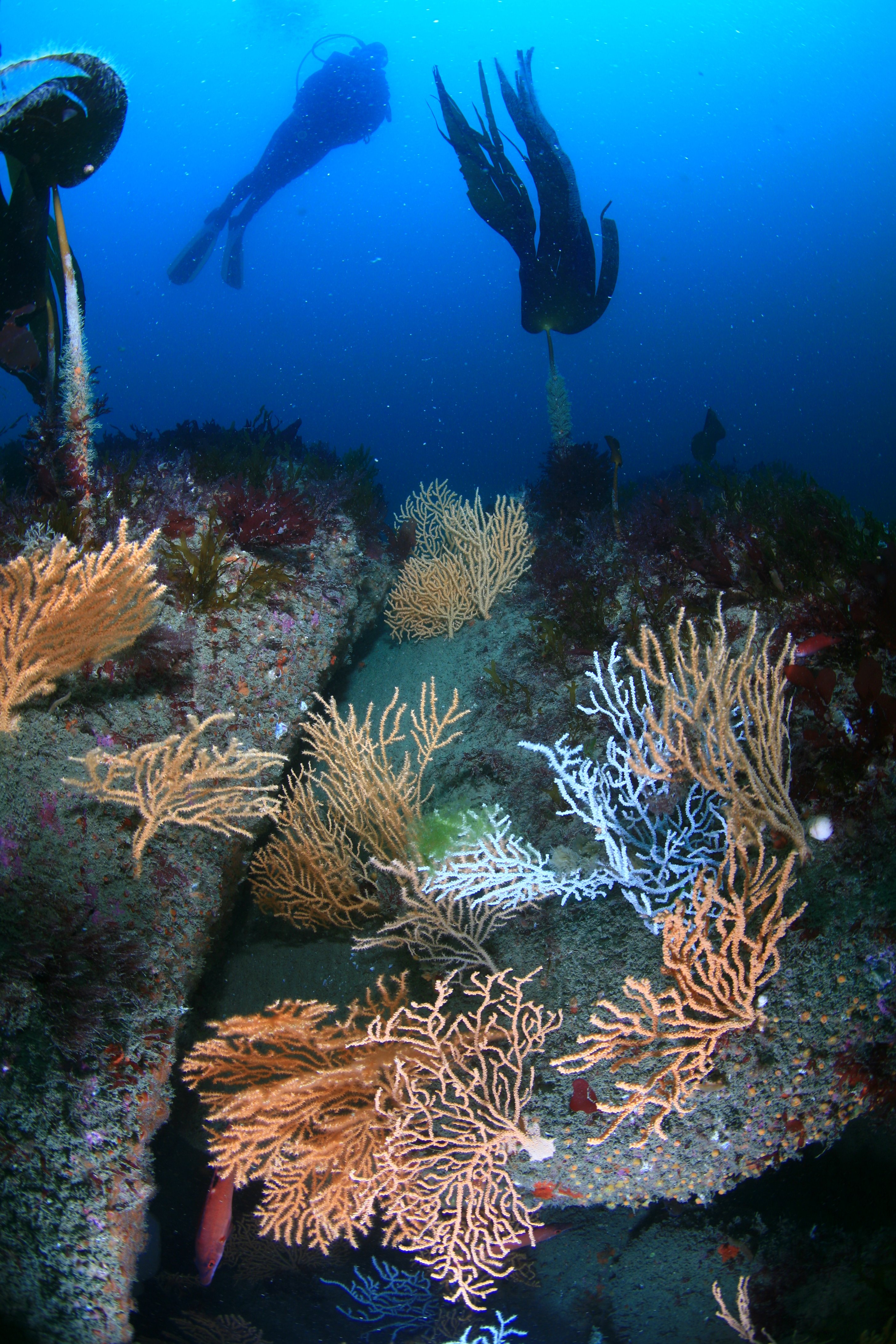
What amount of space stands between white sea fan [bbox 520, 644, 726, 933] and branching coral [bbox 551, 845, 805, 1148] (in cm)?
25

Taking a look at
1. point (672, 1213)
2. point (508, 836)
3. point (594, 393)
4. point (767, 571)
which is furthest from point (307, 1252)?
point (594, 393)

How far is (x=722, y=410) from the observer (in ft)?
197

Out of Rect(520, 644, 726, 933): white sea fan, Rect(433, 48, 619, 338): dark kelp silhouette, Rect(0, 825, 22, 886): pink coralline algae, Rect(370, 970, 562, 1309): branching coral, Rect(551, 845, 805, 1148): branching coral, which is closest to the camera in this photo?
Rect(551, 845, 805, 1148): branching coral

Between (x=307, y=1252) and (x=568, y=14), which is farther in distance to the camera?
(x=568, y=14)

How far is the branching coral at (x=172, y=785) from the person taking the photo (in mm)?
2879

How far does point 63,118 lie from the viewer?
4.30m

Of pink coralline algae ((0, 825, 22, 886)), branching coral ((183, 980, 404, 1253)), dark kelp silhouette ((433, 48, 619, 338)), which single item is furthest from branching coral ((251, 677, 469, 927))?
dark kelp silhouette ((433, 48, 619, 338))

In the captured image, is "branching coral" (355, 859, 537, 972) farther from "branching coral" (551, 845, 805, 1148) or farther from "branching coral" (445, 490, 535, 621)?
"branching coral" (445, 490, 535, 621)

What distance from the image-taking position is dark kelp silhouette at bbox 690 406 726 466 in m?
10.3

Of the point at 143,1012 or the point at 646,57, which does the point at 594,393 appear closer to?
the point at 646,57

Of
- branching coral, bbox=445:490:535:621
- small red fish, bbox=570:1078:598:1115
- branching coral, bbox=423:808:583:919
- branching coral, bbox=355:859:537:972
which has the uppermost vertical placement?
branching coral, bbox=445:490:535:621

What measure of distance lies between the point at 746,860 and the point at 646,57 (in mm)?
113805

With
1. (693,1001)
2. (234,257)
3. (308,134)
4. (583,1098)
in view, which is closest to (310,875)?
(583,1098)

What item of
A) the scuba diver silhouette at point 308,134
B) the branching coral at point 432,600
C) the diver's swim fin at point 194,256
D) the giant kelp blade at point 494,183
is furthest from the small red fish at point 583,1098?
the diver's swim fin at point 194,256
